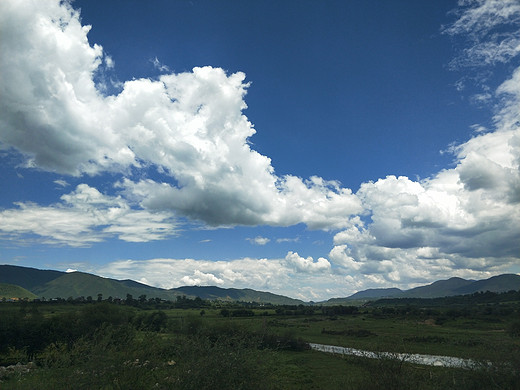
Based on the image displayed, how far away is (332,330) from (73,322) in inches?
3783

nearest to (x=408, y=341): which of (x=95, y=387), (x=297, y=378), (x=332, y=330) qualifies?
(x=332, y=330)

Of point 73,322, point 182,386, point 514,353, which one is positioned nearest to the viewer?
point 182,386

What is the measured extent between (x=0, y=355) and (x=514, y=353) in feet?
322

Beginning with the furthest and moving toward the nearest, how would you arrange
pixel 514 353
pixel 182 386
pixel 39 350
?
pixel 39 350 < pixel 514 353 < pixel 182 386

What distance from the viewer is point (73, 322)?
95750mm

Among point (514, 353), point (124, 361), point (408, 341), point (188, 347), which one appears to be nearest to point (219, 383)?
point (188, 347)

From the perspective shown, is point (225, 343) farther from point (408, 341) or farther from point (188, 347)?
point (408, 341)

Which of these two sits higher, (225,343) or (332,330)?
(225,343)

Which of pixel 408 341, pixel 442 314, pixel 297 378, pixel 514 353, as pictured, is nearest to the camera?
pixel 514 353

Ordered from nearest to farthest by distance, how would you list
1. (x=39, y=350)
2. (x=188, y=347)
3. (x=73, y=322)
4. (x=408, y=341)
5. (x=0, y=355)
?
1. (x=188, y=347)
2. (x=0, y=355)
3. (x=39, y=350)
4. (x=73, y=322)
5. (x=408, y=341)

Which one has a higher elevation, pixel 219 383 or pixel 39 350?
pixel 219 383

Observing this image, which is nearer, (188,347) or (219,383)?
(219,383)

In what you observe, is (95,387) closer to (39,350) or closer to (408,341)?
(39,350)

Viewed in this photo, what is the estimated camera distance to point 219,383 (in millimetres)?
26281
